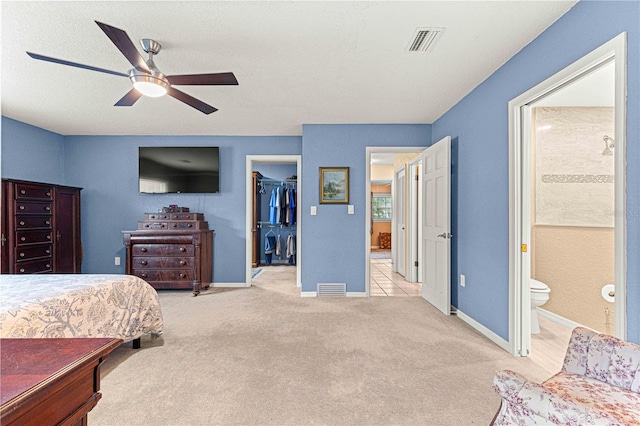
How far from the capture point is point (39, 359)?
28.9 inches

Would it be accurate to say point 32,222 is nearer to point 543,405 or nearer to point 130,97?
point 130,97

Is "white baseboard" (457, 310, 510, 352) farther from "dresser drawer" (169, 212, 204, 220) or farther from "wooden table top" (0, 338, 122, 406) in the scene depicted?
"dresser drawer" (169, 212, 204, 220)

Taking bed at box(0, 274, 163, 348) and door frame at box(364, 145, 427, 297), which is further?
door frame at box(364, 145, 427, 297)

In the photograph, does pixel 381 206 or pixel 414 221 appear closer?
pixel 414 221

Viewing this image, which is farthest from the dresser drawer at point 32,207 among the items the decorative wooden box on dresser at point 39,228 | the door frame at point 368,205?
the door frame at point 368,205

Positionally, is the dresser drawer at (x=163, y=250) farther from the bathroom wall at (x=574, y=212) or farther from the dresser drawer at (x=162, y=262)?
the bathroom wall at (x=574, y=212)

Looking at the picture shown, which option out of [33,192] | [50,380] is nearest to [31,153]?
[33,192]

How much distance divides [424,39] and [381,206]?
28.5 feet

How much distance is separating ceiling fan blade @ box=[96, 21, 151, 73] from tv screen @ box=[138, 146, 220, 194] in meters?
2.68

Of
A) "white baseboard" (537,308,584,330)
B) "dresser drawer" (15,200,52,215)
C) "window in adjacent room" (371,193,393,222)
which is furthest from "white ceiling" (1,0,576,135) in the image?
"window in adjacent room" (371,193,393,222)

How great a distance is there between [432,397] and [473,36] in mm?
2438

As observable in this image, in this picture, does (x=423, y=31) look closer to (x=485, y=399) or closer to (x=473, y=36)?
(x=473, y=36)

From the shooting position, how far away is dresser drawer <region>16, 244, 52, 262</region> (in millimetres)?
3436

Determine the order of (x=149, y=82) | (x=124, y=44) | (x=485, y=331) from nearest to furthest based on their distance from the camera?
(x=124, y=44), (x=149, y=82), (x=485, y=331)
